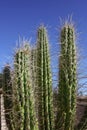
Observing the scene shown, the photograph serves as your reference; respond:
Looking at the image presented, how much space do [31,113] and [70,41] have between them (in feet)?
4.39

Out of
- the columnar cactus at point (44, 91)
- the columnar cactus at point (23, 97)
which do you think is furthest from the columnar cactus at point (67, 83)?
the columnar cactus at point (23, 97)

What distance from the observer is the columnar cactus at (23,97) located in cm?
563

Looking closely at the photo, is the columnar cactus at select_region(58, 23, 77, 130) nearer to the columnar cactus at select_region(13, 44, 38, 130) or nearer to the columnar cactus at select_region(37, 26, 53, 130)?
the columnar cactus at select_region(37, 26, 53, 130)

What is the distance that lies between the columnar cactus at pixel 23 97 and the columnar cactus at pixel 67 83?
59 cm

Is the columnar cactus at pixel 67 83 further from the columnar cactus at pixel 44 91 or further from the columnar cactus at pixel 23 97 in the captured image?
the columnar cactus at pixel 23 97

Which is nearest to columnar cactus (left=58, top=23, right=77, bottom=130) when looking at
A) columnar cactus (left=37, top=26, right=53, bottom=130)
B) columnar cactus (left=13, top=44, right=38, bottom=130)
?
columnar cactus (left=37, top=26, right=53, bottom=130)

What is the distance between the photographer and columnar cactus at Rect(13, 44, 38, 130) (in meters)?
5.63

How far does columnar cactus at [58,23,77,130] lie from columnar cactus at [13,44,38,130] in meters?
0.59

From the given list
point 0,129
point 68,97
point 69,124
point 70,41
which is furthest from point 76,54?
point 0,129

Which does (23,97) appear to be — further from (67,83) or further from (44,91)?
(67,83)

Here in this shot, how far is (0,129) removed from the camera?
8500mm

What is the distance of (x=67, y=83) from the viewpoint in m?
6.26

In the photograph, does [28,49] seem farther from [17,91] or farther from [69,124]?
[69,124]

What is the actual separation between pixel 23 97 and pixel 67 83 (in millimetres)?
917
